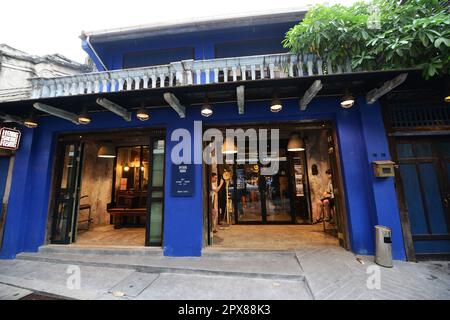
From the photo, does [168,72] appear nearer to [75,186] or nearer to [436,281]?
[75,186]

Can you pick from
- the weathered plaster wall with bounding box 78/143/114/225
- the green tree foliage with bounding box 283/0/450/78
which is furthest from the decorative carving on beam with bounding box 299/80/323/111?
the weathered plaster wall with bounding box 78/143/114/225

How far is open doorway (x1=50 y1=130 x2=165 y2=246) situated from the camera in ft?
18.8

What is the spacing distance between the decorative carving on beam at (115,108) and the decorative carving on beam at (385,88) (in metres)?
6.26

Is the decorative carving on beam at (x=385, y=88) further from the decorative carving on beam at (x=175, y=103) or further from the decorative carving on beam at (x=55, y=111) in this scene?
the decorative carving on beam at (x=55, y=111)

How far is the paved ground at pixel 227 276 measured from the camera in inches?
131

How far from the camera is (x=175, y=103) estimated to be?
4.73 metres

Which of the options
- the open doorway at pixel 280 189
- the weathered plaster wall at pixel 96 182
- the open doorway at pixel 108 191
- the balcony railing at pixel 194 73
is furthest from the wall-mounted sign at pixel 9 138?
the open doorway at pixel 280 189

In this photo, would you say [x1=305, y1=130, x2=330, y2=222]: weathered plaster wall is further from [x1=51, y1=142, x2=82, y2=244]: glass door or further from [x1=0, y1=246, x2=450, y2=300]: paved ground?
[x1=51, y1=142, x2=82, y2=244]: glass door

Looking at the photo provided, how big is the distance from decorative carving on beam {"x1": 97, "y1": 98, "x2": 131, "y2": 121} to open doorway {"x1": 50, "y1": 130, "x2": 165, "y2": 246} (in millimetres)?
587

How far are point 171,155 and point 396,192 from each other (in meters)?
5.65

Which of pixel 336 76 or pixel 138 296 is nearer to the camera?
pixel 138 296

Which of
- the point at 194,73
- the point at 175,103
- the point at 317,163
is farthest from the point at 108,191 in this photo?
the point at 317,163
